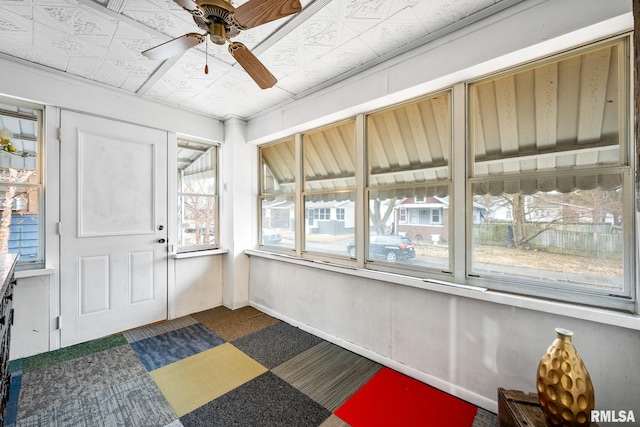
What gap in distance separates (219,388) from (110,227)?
219 centimetres

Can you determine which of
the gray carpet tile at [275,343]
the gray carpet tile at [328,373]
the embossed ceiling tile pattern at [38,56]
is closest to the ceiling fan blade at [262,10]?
the embossed ceiling tile pattern at [38,56]

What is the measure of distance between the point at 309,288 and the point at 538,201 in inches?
90.3

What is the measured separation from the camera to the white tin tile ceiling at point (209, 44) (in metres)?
1.77

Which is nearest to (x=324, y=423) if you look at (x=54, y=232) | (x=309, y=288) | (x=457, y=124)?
(x=309, y=288)

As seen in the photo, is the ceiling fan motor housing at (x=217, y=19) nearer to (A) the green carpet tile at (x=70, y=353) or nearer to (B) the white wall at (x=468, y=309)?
(B) the white wall at (x=468, y=309)

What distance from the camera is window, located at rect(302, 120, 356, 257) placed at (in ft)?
9.69

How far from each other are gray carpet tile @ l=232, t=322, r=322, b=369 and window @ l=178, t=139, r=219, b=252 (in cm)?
157

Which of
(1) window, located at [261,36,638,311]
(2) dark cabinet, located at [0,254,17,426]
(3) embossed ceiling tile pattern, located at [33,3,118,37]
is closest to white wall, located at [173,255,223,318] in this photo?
(2) dark cabinet, located at [0,254,17,426]

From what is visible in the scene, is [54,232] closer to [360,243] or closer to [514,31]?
Result: [360,243]

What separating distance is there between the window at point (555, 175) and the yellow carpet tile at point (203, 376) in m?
2.13

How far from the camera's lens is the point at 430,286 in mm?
2135

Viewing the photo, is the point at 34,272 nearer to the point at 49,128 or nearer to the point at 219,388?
the point at 49,128

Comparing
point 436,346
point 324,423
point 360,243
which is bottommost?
point 324,423

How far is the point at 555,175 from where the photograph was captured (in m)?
1.77
